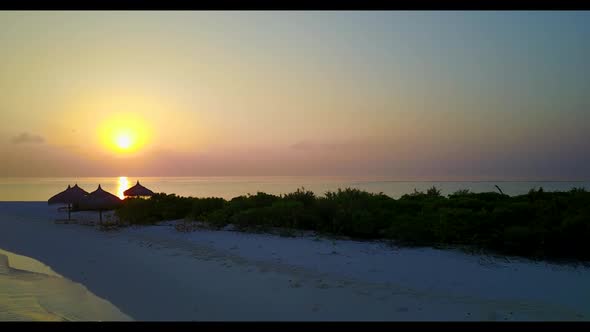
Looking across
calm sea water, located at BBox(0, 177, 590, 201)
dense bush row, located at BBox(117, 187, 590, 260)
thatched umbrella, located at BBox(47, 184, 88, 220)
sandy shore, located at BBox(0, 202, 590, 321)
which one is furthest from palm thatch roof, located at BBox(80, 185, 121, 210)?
calm sea water, located at BBox(0, 177, 590, 201)

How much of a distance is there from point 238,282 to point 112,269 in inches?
131

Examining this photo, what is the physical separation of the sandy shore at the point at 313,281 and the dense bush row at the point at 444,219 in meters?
0.71

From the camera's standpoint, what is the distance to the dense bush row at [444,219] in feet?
29.8

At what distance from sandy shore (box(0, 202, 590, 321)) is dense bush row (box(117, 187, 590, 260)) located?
0.71 meters

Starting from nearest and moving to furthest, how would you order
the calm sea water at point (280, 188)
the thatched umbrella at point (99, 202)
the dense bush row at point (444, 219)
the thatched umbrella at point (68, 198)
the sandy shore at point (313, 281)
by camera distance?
the sandy shore at point (313, 281), the dense bush row at point (444, 219), the thatched umbrella at point (99, 202), the thatched umbrella at point (68, 198), the calm sea water at point (280, 188)

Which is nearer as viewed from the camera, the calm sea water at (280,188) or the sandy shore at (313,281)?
the sandy shore at (313,281)

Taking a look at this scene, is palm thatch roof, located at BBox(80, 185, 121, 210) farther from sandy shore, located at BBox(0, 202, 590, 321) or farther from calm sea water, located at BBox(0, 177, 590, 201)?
calm sea water, located at BBox(0, 177, 590, 201)

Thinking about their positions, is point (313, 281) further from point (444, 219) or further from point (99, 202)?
point (99, 202)

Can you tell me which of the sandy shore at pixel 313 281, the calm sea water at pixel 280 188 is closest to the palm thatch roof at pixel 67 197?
the sandy shore at pixel 313 281

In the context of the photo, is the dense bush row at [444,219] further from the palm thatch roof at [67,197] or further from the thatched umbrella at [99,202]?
the palm thatch roof at [67,197]

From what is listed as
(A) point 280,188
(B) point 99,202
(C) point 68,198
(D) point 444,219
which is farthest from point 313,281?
(A) point 280,188
